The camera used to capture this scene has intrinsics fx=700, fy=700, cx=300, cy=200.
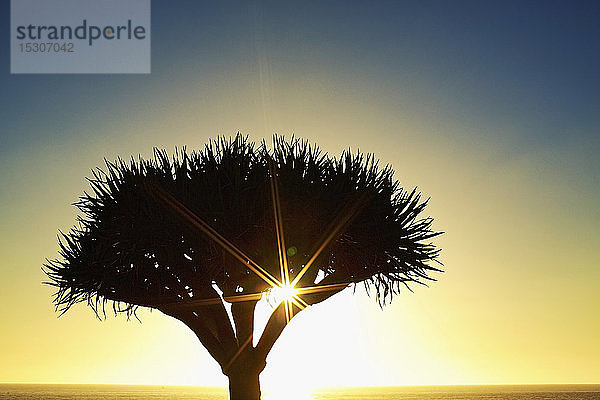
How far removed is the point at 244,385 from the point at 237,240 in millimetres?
4262

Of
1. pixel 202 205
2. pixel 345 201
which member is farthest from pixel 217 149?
pixel 345 201

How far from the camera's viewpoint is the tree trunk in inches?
771

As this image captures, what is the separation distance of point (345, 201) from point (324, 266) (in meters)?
2.04

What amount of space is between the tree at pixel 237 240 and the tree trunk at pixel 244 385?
0.03m

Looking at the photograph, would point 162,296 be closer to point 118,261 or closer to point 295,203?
point 118,261

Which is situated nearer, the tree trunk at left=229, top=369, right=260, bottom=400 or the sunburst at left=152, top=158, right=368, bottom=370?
the sunburst at left=152, top=158, right=368, bottom=370

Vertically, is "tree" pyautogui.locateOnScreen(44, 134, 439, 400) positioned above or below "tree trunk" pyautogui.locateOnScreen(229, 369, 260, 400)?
above

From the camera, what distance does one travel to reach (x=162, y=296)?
19.5m

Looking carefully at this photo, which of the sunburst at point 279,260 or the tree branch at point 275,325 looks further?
the tree branch at point 275,325

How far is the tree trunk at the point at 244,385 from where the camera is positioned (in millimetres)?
19594

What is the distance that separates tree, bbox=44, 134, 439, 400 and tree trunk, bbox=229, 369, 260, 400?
0.09ft

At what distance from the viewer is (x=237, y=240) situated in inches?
731

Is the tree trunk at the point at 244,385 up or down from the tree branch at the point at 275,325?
down

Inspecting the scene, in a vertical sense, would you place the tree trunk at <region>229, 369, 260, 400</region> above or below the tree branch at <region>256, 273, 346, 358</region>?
below
